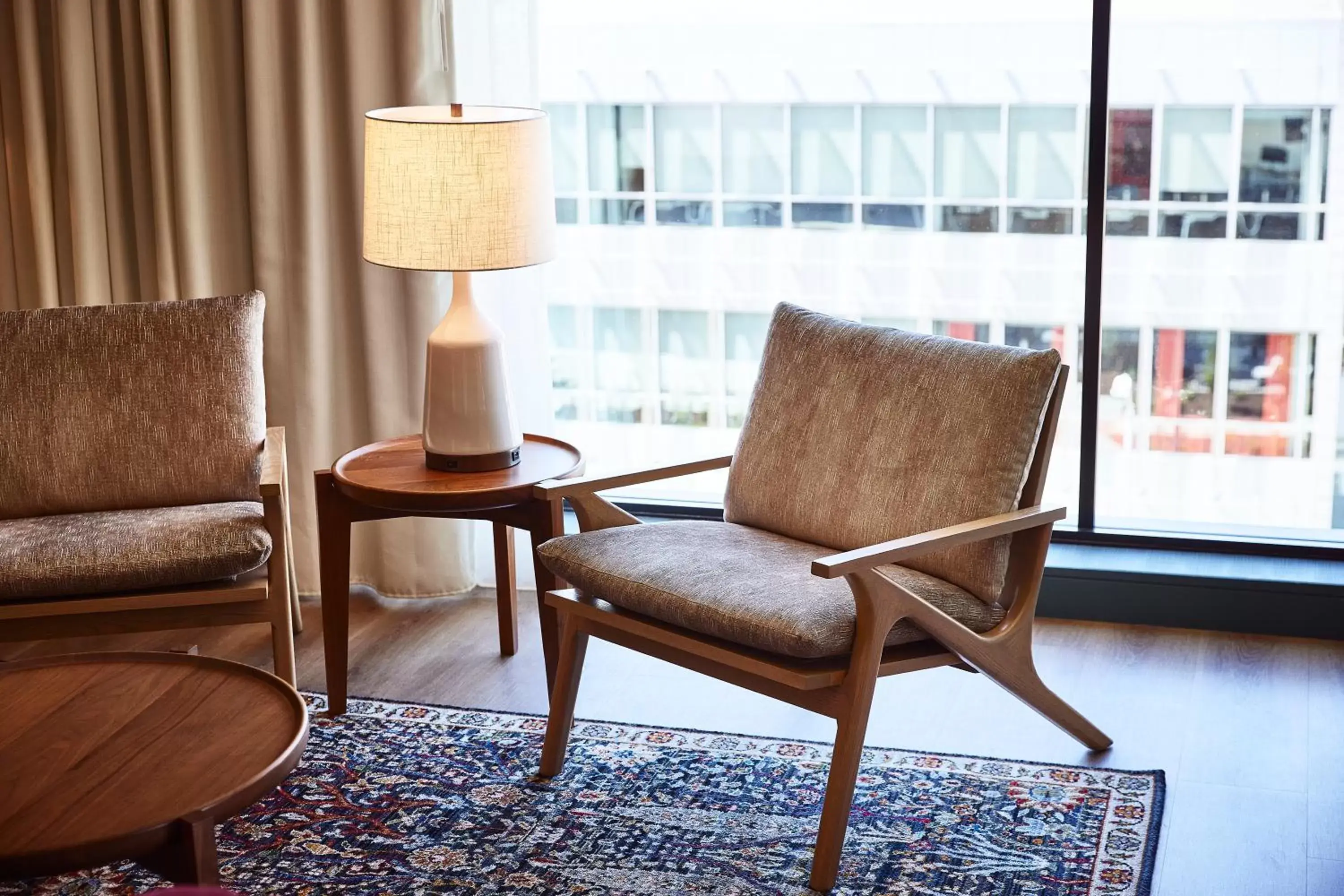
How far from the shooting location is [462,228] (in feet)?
9.45

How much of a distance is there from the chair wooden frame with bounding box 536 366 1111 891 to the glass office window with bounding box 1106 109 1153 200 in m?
1.27

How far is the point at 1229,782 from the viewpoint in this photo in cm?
271

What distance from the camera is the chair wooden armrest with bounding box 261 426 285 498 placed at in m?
2.96

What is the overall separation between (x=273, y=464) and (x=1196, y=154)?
2.44 metres

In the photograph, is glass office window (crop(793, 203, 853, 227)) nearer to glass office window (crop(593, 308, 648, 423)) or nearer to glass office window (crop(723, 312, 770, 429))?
glass office window (crop(723, 312, 770, 429))

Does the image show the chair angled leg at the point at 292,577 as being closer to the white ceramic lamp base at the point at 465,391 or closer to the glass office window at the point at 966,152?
the white ceramic lamp base at the point at 465,391

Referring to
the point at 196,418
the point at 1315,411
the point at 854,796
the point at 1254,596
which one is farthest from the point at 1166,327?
the point at 196,418

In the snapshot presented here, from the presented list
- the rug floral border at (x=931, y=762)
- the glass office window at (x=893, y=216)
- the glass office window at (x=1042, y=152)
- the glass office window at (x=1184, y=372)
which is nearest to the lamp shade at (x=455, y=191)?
the rug floral border at (x=931, y=762)

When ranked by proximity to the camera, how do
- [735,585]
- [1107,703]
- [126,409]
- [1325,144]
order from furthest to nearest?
[1325,144] < [126,409] < [1107,703] < [735,585]

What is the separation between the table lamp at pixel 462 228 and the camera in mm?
2857

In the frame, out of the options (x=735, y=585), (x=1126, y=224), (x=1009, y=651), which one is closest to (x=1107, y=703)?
(x=1009, y=651)

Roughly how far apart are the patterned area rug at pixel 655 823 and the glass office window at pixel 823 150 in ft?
5.65

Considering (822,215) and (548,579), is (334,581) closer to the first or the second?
(548,579)

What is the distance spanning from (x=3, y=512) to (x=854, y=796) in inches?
78.2
